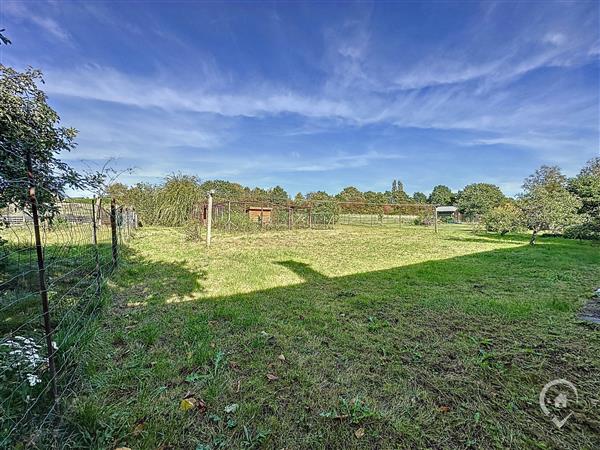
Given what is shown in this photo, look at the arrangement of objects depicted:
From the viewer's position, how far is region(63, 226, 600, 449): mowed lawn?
148 cm

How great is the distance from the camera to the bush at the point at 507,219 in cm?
1062

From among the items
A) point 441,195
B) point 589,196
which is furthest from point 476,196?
point 589,196

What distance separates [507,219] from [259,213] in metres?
11.7

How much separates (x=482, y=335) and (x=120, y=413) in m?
3.02

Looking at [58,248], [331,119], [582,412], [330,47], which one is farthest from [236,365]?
[331,119]

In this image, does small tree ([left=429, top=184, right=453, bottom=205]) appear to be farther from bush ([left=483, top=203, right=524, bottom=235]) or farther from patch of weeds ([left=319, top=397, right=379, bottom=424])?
patch of weeds ([left=319, top=397, right=379, bottom=424])

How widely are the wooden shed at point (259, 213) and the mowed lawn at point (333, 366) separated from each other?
35.7 ft

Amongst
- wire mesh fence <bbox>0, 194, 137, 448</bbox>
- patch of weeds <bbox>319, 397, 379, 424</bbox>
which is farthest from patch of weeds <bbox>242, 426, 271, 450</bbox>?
wire mesh fence <bbox>0, 194, 137, 448</bbox>

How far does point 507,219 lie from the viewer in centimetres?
1084

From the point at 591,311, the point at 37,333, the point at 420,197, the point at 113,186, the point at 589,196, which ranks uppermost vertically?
the point at 420,197

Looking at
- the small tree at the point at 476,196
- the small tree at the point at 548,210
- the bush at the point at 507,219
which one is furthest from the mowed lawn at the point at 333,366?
the small tree at the point at 476,196

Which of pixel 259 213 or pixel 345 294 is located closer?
pixel 345 294

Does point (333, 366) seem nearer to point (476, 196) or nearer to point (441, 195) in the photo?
point (476, 196)

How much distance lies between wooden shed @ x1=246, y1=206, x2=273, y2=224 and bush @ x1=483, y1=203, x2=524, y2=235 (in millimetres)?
10509
